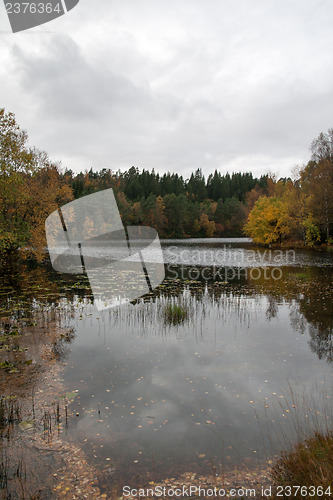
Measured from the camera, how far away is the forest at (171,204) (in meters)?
22.9

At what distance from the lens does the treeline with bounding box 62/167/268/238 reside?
110375mm

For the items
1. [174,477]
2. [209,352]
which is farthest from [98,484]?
[209,352]

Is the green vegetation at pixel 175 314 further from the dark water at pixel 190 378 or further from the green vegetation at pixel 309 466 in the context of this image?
the green vegetation at pixel 309 466

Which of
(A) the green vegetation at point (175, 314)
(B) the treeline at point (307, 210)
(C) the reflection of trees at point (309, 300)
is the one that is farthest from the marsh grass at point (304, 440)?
(B) the treeline at point (307, 210)

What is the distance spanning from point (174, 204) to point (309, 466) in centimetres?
11411

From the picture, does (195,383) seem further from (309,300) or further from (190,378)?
(309,300)

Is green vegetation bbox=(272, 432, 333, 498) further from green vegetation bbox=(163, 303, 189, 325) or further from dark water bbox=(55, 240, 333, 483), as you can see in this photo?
green vegetation bbox=(163, 303, 189, 325)

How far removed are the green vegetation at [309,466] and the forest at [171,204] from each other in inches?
804

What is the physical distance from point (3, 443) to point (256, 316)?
417 inches

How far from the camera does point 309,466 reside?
4172mm

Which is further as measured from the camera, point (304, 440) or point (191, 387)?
point (191, 387)

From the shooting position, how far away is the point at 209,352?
9.66 metres

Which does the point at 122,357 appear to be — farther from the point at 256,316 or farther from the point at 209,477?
the point at 256,316

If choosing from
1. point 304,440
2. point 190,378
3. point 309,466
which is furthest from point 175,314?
point 309,466
